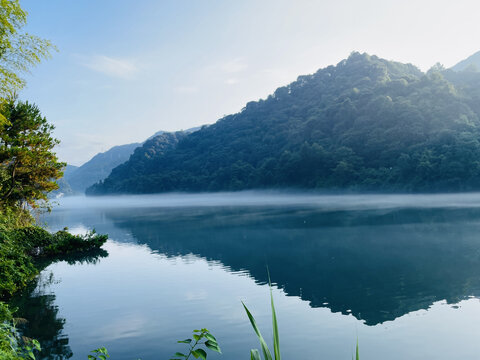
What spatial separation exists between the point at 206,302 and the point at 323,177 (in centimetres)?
6383

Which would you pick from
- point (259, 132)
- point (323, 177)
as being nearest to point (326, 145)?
point (323, 177)

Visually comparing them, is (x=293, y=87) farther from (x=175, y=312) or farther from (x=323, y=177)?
(x=175, y=312)

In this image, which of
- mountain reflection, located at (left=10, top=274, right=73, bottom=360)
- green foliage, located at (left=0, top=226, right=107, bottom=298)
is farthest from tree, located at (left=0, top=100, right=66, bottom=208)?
mountain reflection, located at (left=10, top=274, right=73, bottom=360)

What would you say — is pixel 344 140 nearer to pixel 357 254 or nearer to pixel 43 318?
pixel 357 254

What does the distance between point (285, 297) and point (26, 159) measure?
13.3 metres

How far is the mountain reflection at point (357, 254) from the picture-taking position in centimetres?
1094

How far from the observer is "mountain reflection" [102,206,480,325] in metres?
10.9

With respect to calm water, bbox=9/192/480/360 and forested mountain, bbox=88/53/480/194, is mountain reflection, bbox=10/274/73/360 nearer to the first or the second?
calm water, bbox=9/192/480/360

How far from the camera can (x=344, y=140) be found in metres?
72.8

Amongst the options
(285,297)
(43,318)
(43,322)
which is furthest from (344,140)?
(43,322)

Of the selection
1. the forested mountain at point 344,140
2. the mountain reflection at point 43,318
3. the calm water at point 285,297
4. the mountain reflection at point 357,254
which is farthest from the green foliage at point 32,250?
the forested mountain at point 344,140

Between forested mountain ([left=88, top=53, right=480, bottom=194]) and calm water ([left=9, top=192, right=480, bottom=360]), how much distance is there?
38.6 m

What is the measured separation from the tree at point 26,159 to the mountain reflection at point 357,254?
295 inches

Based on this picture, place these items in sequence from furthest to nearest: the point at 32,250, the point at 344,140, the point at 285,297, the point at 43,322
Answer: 1. the point at 344,140
2. the point at 32,250
3. the point at 285,297
4. the point at 43,322
